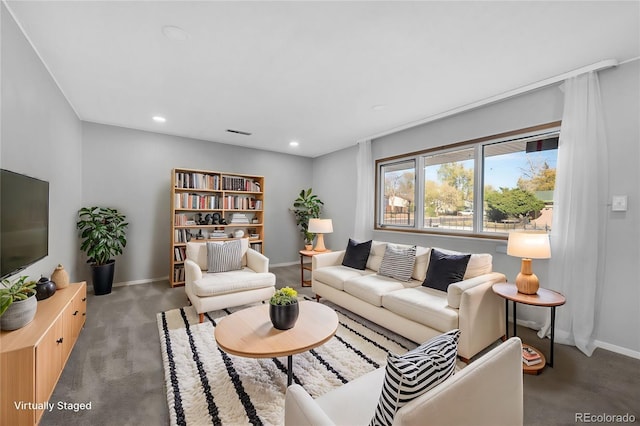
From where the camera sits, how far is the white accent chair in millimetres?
Result: 2951

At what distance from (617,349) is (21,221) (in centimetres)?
484

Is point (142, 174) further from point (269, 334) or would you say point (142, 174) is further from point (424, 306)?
point (424, 306)

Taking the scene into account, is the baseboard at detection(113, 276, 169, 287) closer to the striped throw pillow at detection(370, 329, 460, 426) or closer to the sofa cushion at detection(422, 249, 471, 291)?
the sofa cushion at detection(422, 249, 471, 291)

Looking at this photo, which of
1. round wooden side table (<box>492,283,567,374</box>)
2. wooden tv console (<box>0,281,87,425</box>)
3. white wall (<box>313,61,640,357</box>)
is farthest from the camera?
white wall (<box>313,61,640,357</box>)

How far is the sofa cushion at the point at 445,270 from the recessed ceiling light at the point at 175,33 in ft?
9.74

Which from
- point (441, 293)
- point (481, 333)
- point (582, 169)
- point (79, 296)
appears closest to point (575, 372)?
point (481, 333)

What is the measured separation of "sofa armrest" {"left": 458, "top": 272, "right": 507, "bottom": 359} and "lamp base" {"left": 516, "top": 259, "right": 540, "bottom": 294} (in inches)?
8.5

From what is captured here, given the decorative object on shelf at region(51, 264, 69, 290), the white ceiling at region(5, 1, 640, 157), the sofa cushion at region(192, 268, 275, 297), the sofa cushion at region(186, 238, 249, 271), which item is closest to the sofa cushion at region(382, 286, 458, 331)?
the sofa cushion at region(192, 268, 275, 297)

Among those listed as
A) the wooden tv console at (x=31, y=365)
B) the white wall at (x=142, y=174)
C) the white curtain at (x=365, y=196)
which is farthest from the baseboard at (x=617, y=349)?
the white wall at (x=142, y=174)

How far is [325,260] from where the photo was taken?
3.80 metres

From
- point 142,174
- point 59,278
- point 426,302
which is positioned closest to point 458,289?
point 426,302

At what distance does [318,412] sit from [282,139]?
4455mm

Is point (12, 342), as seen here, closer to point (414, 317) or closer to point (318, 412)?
point (318, 412)

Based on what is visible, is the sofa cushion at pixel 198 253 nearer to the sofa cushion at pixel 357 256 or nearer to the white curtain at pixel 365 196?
the sofa cushion at pixel 357 256
